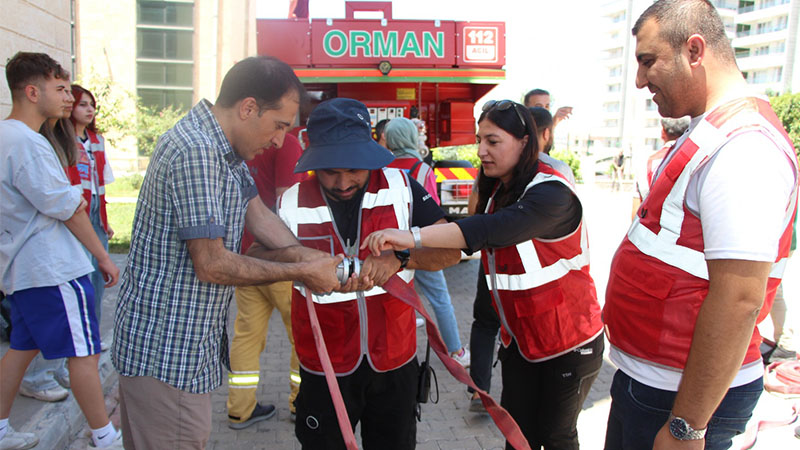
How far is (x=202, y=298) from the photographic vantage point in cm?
193

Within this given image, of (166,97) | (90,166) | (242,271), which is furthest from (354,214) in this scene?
(166,97)

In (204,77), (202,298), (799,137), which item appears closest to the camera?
(202,298)

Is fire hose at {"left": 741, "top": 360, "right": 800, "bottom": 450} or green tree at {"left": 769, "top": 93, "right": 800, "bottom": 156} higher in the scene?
green tree at {"left": 769, "top": 93, "right": 800, "bottom": 156}

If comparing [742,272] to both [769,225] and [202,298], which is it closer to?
[769,225]

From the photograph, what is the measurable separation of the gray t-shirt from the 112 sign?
633 cm

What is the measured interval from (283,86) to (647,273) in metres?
1.37

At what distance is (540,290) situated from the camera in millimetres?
2377

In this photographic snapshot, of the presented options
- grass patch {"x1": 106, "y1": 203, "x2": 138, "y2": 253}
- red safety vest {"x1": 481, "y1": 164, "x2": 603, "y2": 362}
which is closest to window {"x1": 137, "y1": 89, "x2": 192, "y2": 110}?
grass patch {"x1": 106, "y1": 203, "x2": 138, "y2": 253}

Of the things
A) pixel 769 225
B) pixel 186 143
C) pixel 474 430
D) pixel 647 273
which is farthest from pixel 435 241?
pixel 474 430

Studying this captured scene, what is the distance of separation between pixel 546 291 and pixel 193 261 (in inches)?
57.4

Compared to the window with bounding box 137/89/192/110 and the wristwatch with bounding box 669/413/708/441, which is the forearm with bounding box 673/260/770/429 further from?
the window with bounding box 137/89/192/110

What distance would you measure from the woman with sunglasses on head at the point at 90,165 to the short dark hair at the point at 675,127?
176 inches

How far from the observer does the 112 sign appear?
8.06 meters

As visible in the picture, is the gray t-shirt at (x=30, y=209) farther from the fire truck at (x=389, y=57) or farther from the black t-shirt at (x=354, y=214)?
the fire truck at (x=389, y=57)
